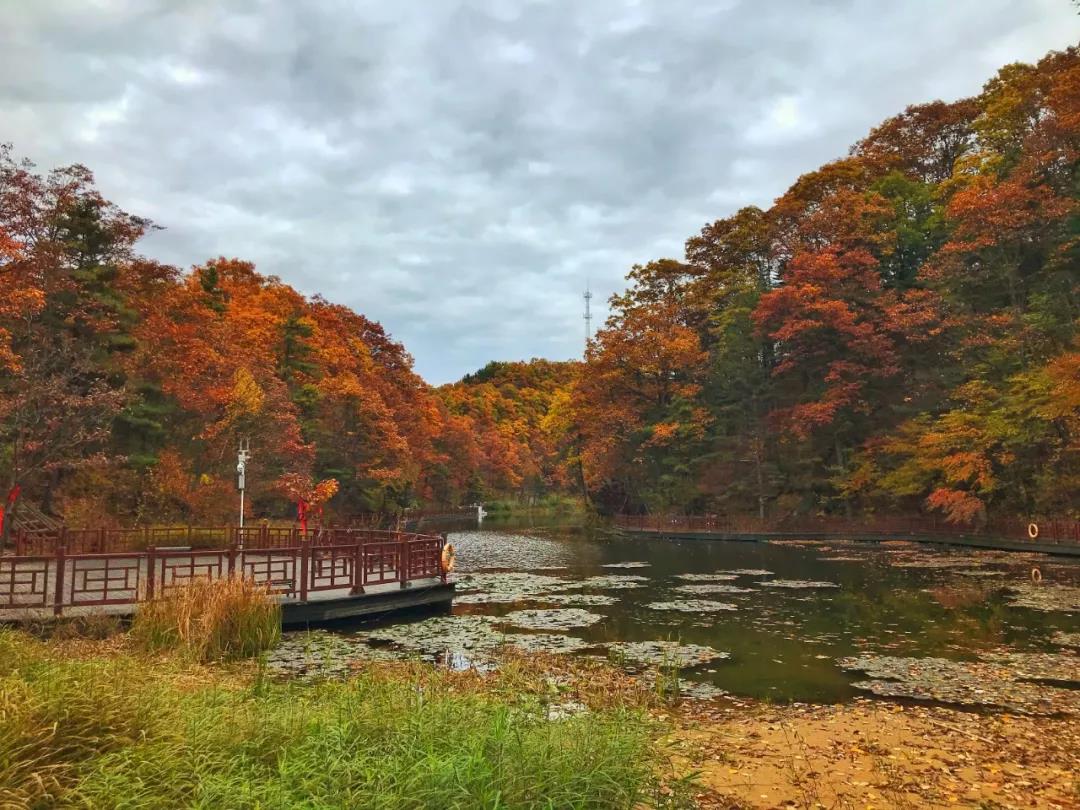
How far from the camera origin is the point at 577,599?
1562 cm

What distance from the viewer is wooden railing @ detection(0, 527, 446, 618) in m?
10.5

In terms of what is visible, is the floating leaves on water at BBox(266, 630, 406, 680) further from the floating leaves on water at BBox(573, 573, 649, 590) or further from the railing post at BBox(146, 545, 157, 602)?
the floating leaves on water at BBox(573, 573, 649, 590)

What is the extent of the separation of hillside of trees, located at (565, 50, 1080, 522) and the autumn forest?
0.13 meters

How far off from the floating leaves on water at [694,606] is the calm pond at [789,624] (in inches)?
1.6

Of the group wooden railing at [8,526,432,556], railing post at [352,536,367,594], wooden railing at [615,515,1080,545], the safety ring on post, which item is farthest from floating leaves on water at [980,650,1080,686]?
wooden railing at [615,515,1080,545]

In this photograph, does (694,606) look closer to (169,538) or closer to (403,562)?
(403,562)

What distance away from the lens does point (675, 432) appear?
130 ft

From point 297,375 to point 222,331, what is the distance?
25.5 feet

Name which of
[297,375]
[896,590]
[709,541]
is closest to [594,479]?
[709,541]

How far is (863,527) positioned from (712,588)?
17.0 m

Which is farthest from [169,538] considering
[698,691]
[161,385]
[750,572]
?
[698,691]

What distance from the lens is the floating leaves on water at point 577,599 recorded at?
15.0 m

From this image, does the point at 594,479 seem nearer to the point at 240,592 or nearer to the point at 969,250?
the point at 969,250

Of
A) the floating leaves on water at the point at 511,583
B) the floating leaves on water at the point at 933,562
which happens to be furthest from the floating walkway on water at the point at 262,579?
the floating leaves on water at the point at 933,562
